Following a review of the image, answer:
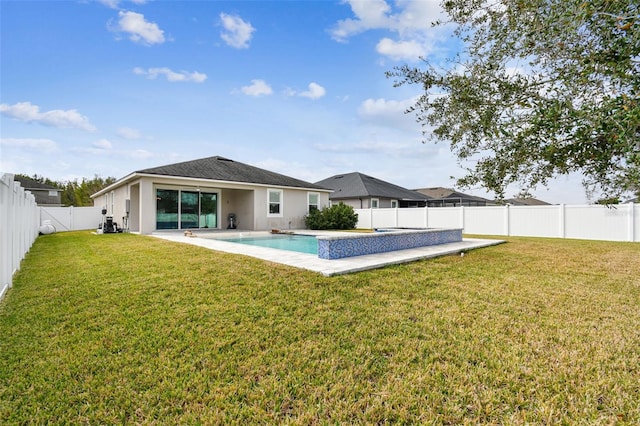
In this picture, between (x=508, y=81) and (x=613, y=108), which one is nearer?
(x=613, y=108)

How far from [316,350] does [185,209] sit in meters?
17.0

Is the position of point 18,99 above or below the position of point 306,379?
above

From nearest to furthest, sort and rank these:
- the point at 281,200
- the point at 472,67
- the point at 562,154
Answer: the point at 562,154 < the point at 472,67 < the point at 281,200

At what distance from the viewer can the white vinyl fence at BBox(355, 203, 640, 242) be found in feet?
47.6

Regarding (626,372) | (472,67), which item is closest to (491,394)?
(626,372)

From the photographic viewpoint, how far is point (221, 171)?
18516mm

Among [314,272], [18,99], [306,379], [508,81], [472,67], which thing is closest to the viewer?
[306,379]

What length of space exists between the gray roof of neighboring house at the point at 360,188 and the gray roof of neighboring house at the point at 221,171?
9.58 m

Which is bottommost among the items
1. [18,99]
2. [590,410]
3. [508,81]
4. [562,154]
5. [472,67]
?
[590,410]

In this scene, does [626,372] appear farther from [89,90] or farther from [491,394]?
[89,90]

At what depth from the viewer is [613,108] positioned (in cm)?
294

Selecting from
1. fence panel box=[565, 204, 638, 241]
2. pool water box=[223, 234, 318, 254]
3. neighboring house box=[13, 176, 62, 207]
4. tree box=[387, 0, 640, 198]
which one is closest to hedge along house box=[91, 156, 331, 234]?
pool water box=[223, 234, 318, 254]

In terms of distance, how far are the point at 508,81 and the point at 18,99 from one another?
18.6 meters

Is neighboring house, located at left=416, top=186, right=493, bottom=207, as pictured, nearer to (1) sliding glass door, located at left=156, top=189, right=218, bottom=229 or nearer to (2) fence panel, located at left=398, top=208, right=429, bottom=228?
(2) fence panel, located at left=398, top=208, right=429, bottom=228
